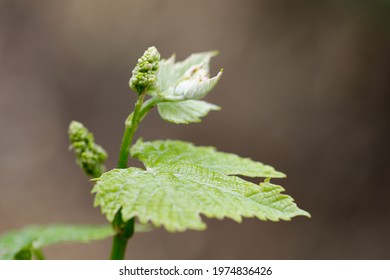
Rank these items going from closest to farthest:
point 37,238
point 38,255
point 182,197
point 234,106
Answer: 1. point 182,197
2. point 38,255
3. point 37,238
4. point 234,106

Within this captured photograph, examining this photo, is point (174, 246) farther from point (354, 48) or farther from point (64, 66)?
point (354, 48)

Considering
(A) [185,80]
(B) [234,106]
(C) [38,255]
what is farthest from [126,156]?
(B) [234,106]

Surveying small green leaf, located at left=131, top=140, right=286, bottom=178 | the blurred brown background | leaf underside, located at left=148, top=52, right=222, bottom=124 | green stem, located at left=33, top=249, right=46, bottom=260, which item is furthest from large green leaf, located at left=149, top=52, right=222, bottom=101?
the blurred brown background

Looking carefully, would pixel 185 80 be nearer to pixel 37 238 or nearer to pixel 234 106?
pixel 37 238

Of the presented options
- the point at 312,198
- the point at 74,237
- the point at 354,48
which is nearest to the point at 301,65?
the point at 354,48

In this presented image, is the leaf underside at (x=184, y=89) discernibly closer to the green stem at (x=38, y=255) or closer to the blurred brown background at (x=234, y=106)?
the green stem at (x=38, y=255)

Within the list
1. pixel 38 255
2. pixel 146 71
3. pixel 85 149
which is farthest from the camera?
pixel 38 255

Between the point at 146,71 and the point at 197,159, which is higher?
the point at 146,71
